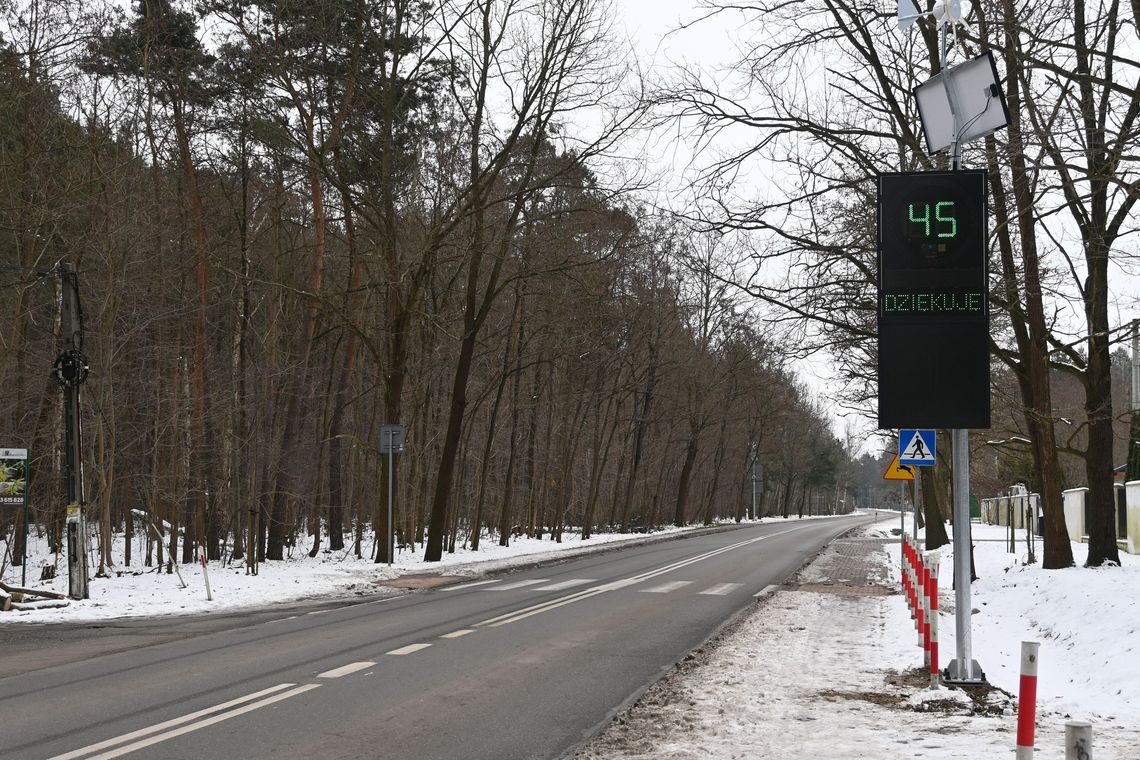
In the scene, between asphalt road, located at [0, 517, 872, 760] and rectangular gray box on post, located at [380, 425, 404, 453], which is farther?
rectangular gray box on post, located at [380, 425, 404, 453]

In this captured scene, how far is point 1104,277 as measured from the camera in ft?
60.1

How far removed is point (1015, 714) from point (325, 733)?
209 inches

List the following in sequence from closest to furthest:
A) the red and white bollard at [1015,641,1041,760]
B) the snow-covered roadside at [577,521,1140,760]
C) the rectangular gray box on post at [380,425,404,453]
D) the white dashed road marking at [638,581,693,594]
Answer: the red and white bollard at [1015,641,1041,760] < the snow-covered roadside at [577,521,1140,760] < the white dashed road marking at [638,581,693,594] < the rectangular gray box on post at [380,425,404,453]

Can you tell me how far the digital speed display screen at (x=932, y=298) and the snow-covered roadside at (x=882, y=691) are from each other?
249 cm

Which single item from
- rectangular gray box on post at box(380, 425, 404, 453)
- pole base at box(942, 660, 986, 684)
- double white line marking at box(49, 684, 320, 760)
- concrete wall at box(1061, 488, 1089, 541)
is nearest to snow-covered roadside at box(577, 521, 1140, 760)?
pole base at box(942, 660, 986, 684)

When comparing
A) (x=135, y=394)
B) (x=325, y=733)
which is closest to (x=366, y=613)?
Result: (x=325, y=733)

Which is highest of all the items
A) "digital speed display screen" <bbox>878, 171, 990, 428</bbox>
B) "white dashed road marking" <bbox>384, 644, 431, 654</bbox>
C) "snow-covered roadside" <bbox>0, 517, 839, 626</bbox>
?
"digital speed display screen" <bbox>878, 171, 990, 428</bbox>

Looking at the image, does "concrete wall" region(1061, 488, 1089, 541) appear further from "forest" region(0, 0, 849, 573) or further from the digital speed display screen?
the digital speed display screen

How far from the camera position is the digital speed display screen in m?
9.09

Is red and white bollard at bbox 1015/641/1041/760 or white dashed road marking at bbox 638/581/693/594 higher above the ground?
red and white bollard at bbox 1015/641/1041/760

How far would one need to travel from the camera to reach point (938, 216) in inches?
364

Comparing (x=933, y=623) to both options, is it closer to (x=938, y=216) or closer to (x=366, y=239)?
(x=938, y=216)

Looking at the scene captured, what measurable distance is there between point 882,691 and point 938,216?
4.28 metres

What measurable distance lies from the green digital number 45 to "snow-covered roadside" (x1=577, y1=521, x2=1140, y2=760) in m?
4.05
